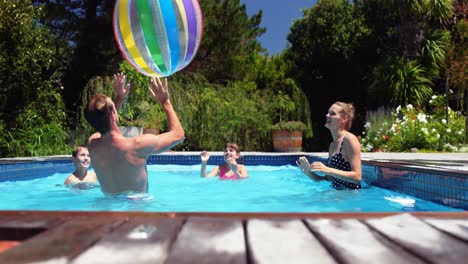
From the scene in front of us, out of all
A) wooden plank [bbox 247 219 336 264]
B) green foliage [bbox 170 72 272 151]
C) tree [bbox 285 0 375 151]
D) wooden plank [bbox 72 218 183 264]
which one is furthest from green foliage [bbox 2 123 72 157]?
tree [bbox 285 0 375 151]

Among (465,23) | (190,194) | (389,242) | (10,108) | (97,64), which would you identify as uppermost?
(465,23)

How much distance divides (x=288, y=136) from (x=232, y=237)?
1004 centimetres

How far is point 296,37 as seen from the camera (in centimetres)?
2058

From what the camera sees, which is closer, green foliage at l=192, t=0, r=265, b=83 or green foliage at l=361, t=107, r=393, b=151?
green foliage at l=361, t=107, r=393, b=151

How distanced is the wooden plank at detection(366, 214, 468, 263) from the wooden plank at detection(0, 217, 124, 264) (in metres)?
0.96

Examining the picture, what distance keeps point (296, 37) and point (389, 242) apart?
64.9 feet

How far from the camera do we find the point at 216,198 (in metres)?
5.35

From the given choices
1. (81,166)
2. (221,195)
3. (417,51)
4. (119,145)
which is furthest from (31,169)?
(417,51)

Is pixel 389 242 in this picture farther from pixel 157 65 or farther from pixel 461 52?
pixel 461 52

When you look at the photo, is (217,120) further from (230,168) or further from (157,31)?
(157,31)

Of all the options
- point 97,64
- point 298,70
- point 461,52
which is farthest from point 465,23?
point 97,64

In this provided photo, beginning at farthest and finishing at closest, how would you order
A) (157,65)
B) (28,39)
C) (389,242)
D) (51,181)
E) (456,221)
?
(28,39), (51,181), (157,65), (456,221), (389,242)

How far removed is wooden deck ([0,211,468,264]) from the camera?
4.33 feet

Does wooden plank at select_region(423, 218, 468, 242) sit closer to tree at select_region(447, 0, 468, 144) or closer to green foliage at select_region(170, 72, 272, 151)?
green foliage at select_region(170, 72, 272, 151)
